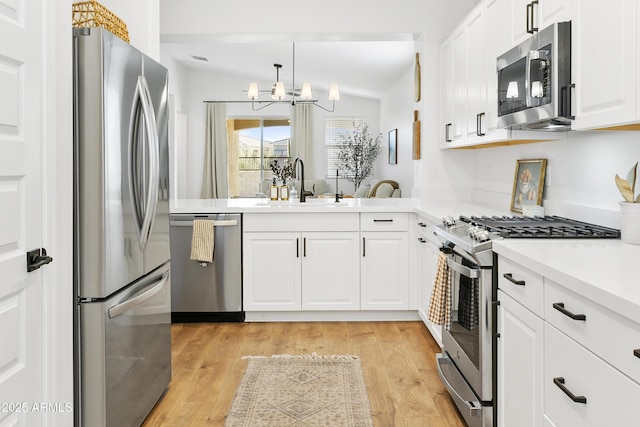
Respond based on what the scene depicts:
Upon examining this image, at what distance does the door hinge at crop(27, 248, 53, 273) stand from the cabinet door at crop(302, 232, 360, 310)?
242 cm

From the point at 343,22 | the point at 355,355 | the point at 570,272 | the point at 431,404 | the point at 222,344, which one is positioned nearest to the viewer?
the point at 570,272

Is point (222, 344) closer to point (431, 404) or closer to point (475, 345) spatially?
point (431, 404)

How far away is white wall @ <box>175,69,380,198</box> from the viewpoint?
35.3 feet

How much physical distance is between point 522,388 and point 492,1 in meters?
2.13

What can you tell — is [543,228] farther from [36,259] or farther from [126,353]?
→ [36,259]

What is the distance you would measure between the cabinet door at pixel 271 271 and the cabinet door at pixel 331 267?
0.07m

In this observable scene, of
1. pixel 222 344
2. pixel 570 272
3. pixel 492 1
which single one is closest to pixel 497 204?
pixel 492 1

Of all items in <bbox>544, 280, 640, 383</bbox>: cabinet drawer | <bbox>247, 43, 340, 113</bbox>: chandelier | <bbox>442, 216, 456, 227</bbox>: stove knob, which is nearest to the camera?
<bbox>544, 280, 640, 383</bbox>: cabinet drawer

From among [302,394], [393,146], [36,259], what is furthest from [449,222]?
[393,146]

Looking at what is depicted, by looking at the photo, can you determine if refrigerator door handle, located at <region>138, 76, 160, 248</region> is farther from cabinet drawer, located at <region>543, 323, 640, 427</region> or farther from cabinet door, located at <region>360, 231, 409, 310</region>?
cabinet door, located at <region>360, 231, 409, 310</region>

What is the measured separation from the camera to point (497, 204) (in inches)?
148

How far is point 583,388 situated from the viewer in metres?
1.36

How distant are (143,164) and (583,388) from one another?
1822 millimetres

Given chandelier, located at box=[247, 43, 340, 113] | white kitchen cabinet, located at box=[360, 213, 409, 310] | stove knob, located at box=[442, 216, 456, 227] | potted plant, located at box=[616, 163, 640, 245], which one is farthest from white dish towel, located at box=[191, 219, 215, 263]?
chandelier, located at box=[247, 43, 340, 113]
